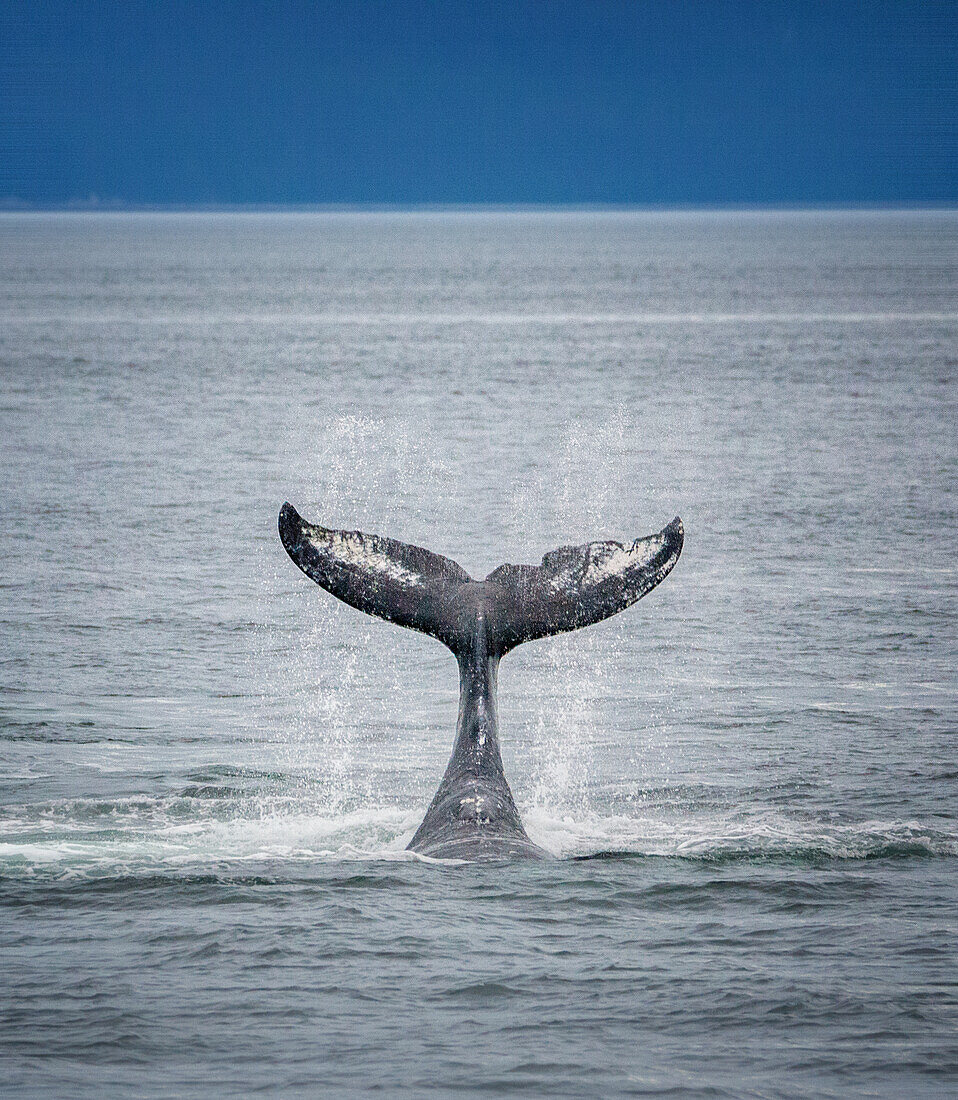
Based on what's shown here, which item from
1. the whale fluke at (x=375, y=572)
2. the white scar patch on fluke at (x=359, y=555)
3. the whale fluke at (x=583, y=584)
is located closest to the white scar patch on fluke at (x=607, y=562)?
the whale fluke at (x=583, y=584)

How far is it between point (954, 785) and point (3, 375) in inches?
1323

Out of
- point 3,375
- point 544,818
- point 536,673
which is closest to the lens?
point 544,818

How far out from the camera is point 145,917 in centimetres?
973

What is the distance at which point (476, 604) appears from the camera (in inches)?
433

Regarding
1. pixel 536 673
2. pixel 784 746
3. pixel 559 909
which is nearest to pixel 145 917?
pixel 559 909

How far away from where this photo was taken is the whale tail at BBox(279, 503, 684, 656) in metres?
10.5

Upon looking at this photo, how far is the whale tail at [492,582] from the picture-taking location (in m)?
10.5

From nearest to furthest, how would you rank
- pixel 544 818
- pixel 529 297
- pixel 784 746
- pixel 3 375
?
1. pixel 544 818
2. pixel 784 746
3. pixel 3 375
4. pixel 529 297

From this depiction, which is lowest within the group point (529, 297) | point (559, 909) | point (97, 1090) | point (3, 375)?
point (97, 1090)

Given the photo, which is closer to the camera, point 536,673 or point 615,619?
point 536,673

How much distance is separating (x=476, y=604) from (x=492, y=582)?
20 centimetres

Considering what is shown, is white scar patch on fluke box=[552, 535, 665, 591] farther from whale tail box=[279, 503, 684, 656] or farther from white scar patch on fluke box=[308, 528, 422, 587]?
white scar patch on fluke box=[308, 528, 422, 587]

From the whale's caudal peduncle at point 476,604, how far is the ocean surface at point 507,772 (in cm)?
29

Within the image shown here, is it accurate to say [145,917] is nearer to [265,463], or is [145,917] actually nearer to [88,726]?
[88,726]
